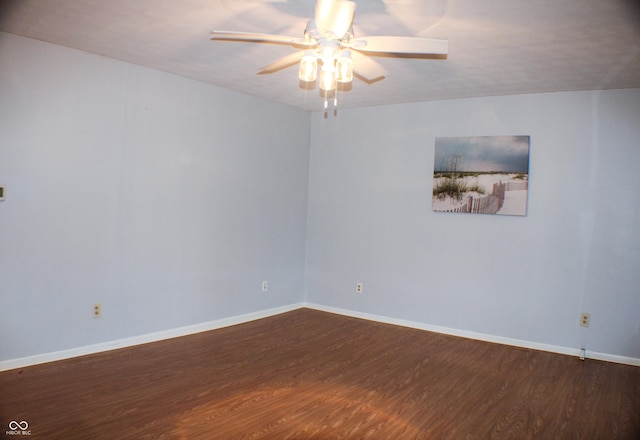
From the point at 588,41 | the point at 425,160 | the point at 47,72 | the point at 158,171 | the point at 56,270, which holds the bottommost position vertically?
the point at 56,270

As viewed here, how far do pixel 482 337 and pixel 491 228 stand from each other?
1056mm

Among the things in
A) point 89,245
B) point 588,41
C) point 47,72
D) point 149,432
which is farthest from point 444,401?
point 47,72

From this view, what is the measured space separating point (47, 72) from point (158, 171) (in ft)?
3.57

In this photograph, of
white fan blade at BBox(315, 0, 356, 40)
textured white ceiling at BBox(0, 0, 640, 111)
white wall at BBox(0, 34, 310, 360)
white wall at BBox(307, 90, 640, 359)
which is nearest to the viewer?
white fan blade at BBox(315, 0, 356, 40)

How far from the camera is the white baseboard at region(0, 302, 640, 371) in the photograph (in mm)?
3357

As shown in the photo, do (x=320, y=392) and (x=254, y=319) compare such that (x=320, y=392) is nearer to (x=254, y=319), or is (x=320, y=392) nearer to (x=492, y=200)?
(x=254, y=319)

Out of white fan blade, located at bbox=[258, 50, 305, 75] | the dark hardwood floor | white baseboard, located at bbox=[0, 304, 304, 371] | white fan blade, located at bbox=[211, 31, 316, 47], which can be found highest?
white fan blade, located at bbox=[258, 50, 305, 75]

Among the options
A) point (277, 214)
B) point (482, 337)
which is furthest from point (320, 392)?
point (277, 214)

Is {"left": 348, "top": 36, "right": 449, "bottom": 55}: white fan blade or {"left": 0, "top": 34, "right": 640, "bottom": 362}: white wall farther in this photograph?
{"left": 0, "top": 34, "right": 640, "bottom": 362}: white wall

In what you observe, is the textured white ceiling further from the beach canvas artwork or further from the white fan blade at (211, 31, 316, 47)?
the beach canvas artwork

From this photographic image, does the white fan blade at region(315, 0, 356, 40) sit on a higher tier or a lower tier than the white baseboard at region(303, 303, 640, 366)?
higher

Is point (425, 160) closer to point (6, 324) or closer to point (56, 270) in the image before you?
point (56, 270)

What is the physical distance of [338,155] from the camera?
5383 mm

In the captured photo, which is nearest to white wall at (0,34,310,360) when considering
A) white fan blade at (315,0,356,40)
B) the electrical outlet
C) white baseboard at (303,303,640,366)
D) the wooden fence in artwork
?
white baseboard at (303,303,640,366)
